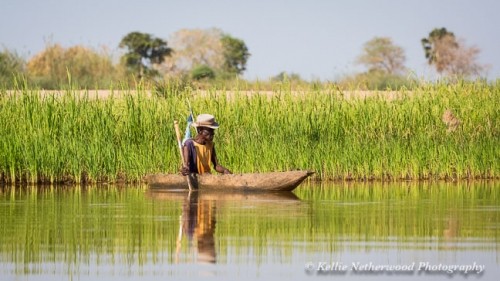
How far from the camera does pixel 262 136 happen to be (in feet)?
72.0

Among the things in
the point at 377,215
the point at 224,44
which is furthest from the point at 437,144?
the point at 224,44

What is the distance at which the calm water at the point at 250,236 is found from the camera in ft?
34.0

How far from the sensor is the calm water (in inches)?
408

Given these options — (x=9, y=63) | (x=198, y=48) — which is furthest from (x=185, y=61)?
(x=9, y=63)

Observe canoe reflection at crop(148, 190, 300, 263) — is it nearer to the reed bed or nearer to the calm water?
the calm water

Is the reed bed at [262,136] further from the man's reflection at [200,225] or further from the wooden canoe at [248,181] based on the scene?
the man's reflection at [200,225]

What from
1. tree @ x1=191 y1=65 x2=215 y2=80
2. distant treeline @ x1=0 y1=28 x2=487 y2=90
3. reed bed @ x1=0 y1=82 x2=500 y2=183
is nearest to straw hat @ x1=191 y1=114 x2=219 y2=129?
reed bed @ x1=0 y1=82 x2=500 y2=183

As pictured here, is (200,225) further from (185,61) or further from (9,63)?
(185,61)

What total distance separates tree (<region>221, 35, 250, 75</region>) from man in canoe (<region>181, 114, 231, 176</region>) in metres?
47.5

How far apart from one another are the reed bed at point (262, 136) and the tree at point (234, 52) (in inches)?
1706

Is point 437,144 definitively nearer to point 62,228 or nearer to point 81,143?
point 81,143

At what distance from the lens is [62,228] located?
13.5 m

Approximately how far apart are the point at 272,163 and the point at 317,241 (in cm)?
936

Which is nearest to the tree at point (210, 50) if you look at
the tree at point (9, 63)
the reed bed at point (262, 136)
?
the tree at point (9, 63)
